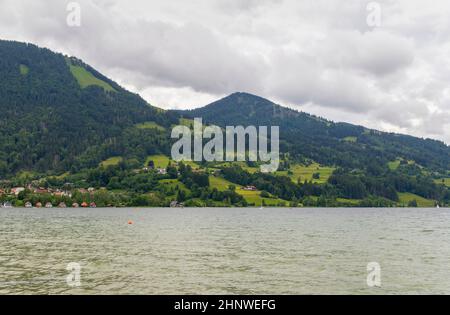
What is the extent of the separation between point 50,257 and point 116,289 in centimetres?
2116

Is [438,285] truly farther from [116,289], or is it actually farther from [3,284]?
[3,284]

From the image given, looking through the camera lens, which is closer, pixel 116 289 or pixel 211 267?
pixel 116 289

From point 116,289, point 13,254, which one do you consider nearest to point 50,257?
point 13,254

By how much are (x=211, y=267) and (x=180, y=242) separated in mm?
25510

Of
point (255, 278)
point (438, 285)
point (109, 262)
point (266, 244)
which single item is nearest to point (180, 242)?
point (266, 244)

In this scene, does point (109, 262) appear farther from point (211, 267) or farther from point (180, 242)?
point (180, 242)

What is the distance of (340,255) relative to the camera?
2334 inches

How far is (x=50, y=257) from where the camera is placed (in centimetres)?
5531
